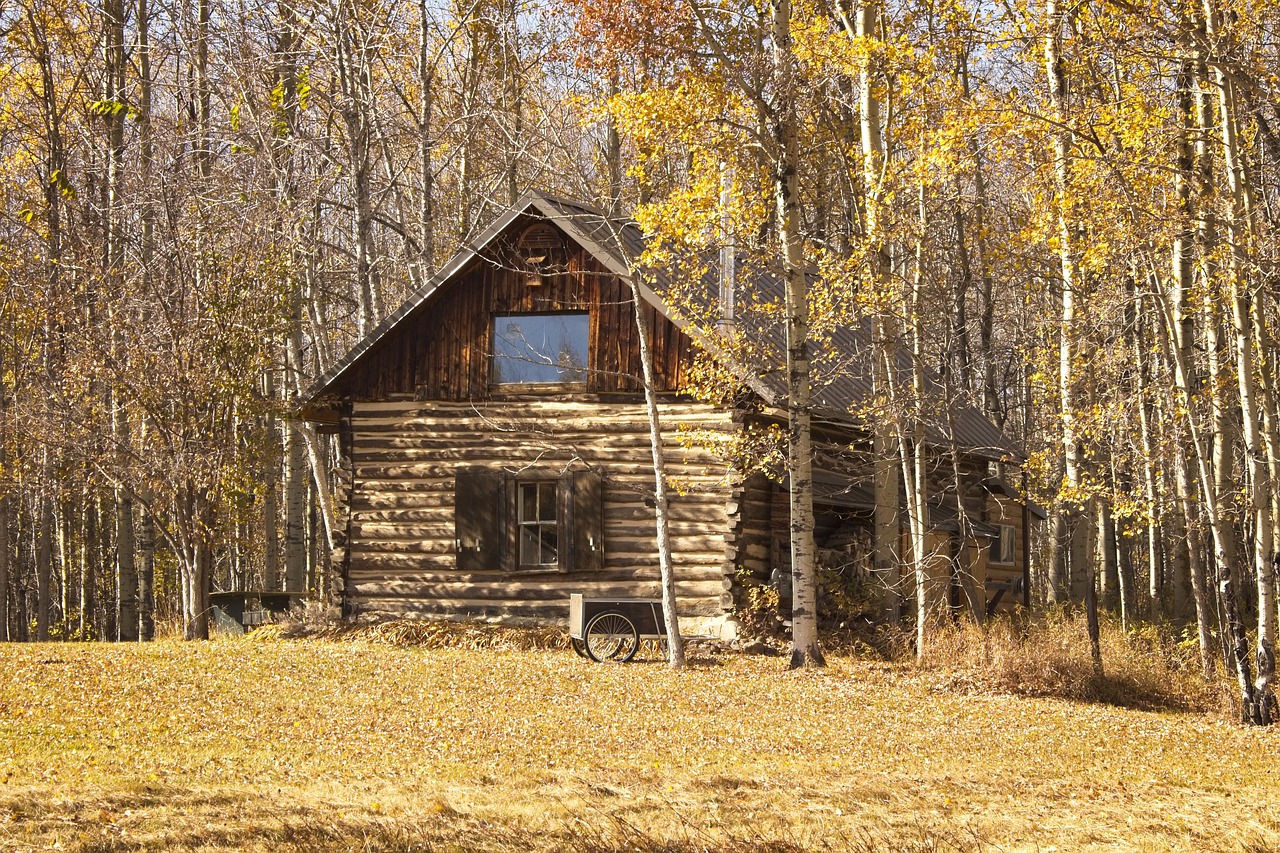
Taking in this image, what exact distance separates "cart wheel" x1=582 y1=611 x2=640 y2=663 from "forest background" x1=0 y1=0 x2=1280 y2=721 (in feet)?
14.7

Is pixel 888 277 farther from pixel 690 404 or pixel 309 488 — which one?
pixel 309 488

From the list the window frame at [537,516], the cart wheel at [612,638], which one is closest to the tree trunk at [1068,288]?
the cart wheel at [612,638]

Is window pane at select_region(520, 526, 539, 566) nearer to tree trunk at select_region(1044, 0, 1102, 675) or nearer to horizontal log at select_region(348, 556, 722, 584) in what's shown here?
horizontal log at select_region(348, 556, 722, 584)

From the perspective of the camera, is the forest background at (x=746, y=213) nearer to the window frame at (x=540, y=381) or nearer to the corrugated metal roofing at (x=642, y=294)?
the corrugated metal roofing at (x=642, y=294)

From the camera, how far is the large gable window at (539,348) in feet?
68.6

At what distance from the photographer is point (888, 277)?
18.6m

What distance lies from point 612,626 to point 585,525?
6.47 feet

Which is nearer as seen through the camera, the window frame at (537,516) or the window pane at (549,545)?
the window frame at (537,516)

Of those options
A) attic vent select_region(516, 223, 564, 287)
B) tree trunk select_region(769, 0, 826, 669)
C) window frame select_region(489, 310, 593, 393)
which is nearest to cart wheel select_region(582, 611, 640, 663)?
tree trunk select_region(769, 0, 826, 669)

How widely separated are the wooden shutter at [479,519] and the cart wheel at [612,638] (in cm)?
241

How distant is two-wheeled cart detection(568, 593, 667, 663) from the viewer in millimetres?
18719

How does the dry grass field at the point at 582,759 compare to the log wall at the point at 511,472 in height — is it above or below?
below

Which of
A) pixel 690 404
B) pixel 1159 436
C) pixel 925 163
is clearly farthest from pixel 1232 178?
pixel 690 404

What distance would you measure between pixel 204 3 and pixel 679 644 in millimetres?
17547
